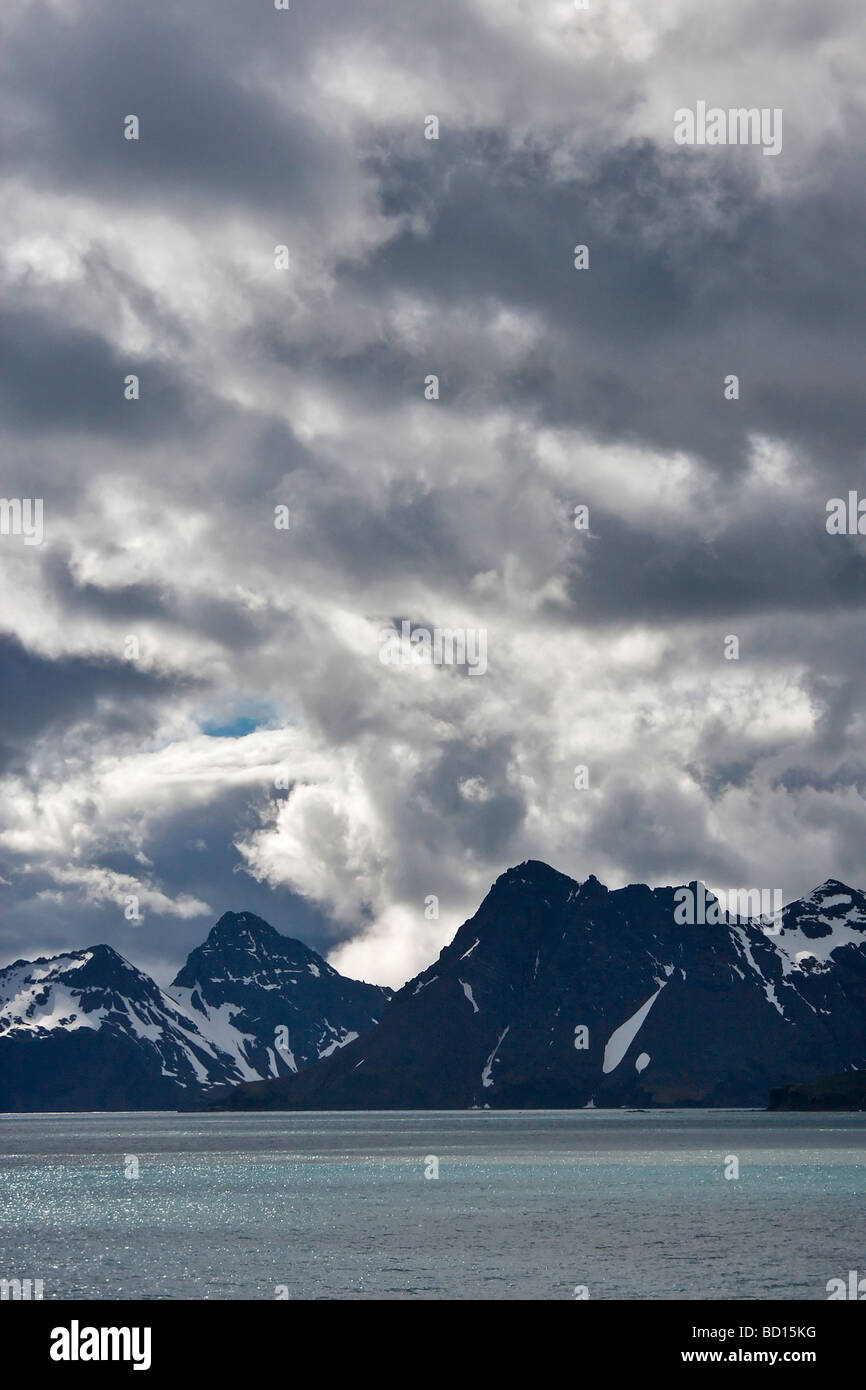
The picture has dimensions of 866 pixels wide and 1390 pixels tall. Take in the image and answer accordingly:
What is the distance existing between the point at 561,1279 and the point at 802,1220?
4298cm

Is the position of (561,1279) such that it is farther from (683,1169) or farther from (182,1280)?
(683,1169)

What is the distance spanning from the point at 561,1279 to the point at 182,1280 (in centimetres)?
2381
